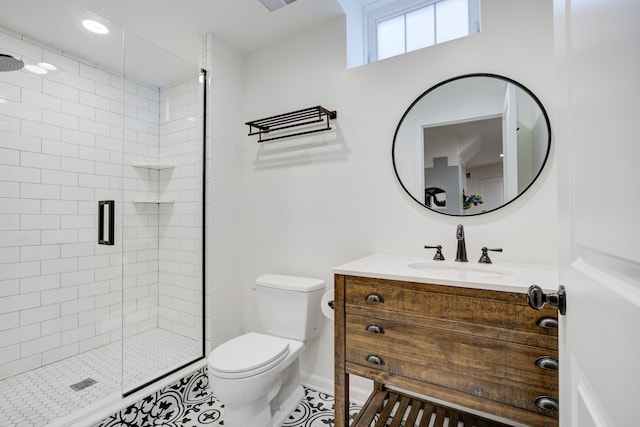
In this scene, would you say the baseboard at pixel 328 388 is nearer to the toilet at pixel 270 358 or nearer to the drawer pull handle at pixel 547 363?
the toilet at pixel 270 358

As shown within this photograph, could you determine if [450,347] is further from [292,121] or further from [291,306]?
[292,121]

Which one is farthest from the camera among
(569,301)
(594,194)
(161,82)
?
(161,82)

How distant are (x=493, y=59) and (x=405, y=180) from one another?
0.75 m

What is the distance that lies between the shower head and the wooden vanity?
2242 millimetres

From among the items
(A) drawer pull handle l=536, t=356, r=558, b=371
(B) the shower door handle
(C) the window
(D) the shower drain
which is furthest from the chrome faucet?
(D) the shower drain

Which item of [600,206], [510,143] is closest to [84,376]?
[600,206]

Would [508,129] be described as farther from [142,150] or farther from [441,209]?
[142,150]

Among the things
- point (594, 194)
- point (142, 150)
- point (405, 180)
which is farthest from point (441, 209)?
point (142, 150)

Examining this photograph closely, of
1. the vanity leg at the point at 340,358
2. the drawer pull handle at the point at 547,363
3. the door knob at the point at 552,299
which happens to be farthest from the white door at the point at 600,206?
the vanity leg at the point at 340,358

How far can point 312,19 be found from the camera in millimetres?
2037

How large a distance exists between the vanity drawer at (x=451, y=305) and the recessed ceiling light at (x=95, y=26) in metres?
2.26

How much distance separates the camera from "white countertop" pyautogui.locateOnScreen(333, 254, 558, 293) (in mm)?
1121

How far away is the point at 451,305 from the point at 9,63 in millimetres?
2708

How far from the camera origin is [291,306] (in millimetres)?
1865
